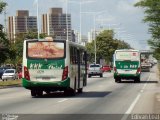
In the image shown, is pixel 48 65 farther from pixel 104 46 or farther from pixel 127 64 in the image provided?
pixel 104 46

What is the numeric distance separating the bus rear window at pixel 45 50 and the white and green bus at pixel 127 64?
74.4 ft

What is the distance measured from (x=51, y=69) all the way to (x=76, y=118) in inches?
435

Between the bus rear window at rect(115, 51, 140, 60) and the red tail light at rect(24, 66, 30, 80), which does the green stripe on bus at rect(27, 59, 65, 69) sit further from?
the bus rear window at rect(115, 51, 140, 60)

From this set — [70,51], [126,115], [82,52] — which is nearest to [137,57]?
[82,52]

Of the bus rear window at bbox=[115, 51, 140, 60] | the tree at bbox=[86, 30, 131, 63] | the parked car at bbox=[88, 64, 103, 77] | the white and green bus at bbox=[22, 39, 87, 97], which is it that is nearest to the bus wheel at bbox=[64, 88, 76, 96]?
the white and green bus at bbox=[22, 39, 87, 97]

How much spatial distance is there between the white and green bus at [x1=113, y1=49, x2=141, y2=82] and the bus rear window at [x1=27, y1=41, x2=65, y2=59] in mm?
22672

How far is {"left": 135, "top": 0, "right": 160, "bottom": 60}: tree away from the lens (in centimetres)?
2712

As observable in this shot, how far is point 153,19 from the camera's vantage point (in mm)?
29031

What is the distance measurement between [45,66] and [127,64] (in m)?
23.0

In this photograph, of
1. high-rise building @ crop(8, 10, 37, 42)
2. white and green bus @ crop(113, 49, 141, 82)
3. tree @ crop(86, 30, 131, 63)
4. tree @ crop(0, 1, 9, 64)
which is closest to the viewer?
tree @ crop(0, 1, 9, 64)

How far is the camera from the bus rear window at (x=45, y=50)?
28281 millimetres

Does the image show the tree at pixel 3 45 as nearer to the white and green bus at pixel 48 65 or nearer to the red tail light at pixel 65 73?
the white and green bus at pixel 48 65

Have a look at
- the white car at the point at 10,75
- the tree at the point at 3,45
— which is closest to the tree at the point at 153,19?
the tree at the point at 3,45

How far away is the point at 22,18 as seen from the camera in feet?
549
